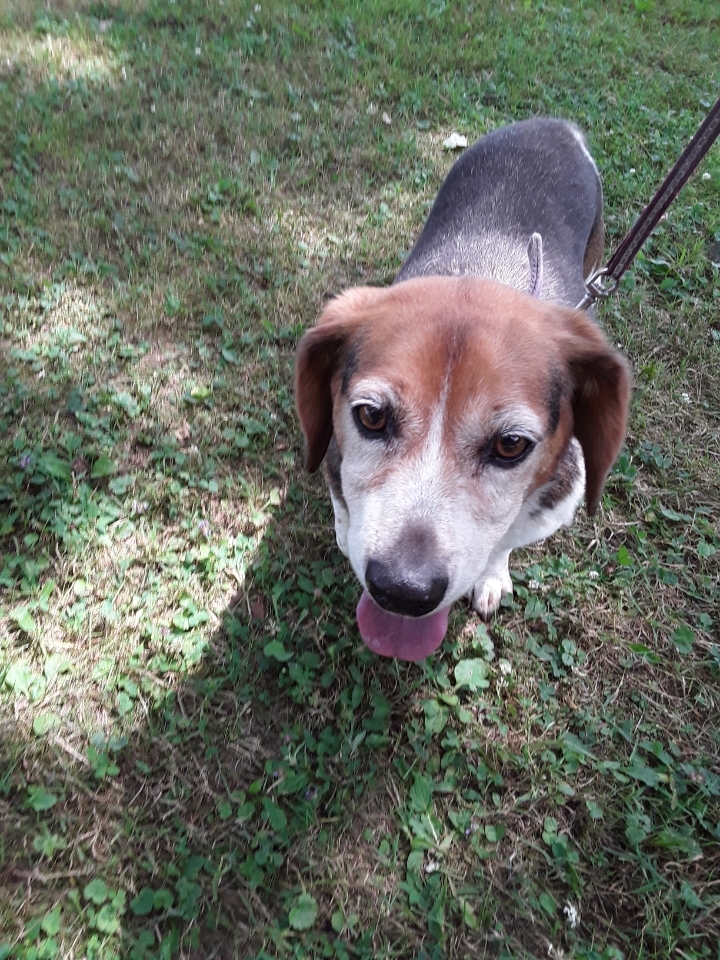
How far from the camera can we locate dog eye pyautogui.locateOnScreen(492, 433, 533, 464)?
217 centimetres

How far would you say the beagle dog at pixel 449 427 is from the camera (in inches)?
80.7

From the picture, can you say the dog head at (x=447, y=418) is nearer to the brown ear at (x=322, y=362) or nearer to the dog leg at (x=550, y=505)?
the brown ear at (x=322, y=362)

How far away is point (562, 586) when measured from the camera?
350cm

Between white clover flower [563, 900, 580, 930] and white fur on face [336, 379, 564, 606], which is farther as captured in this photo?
white clover flower [563, 900, 580, 930]

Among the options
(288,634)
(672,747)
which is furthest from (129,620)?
(672,747)

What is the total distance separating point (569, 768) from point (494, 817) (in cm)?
45

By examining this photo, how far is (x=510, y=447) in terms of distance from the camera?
2191mm

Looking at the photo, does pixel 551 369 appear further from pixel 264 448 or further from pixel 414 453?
pixel 264 448

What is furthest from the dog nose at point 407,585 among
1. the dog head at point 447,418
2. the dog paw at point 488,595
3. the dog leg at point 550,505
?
the dog paw at point 488,595

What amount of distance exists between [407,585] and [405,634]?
637mm

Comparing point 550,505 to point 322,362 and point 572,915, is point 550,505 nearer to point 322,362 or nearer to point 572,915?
point 322,362

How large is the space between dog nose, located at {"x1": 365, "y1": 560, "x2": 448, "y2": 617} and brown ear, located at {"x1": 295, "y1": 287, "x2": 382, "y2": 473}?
0.98m

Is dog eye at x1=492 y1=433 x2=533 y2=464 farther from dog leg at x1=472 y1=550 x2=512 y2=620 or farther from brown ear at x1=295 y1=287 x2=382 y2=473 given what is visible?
dog leg at x1=472 y1=550 x2=512 y2=620

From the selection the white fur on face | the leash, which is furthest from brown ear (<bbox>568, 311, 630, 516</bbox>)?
the leash
